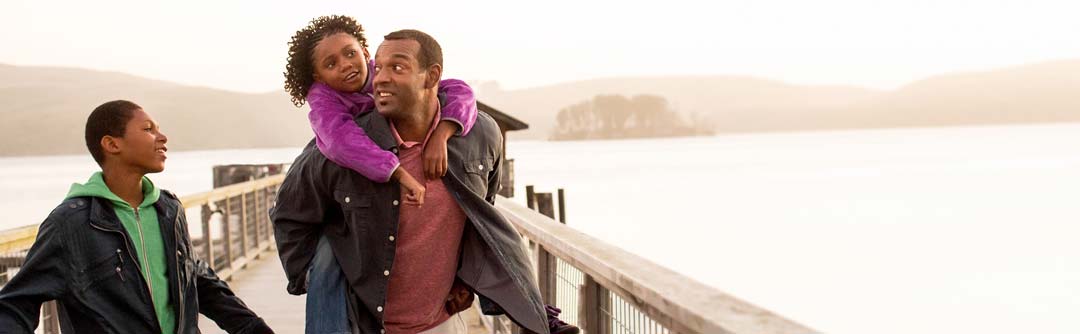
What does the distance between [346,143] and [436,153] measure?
0.60 feet

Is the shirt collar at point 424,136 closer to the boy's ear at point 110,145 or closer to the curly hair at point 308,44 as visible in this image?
the curly hair at point 308,44

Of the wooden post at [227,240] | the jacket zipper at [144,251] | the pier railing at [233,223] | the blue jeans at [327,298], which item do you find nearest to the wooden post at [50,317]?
the pier railing at [233,223]

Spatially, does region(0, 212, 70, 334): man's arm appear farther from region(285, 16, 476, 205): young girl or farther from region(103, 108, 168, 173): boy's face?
region(285, 16, 476, 205): young girl

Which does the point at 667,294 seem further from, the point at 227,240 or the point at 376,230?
the point at 227,240

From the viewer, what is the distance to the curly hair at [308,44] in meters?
2.34

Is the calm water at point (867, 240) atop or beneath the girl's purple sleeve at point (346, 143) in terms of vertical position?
beneath

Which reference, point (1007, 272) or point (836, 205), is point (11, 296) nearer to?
point (1007, 272)

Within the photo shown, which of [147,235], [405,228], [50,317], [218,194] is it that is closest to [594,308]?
[405,228]

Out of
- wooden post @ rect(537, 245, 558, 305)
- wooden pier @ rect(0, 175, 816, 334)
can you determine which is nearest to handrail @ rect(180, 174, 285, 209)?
wooden pier @ rect(0, 175, 816, 334)

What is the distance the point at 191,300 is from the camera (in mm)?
2314

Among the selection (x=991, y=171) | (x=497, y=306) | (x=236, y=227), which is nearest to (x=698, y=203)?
(x=991, y=171)

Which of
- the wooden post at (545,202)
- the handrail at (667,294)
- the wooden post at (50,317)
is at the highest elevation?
the handrail at (667,294)

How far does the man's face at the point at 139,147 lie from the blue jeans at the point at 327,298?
0.40m

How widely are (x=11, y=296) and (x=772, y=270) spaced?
38870mm
